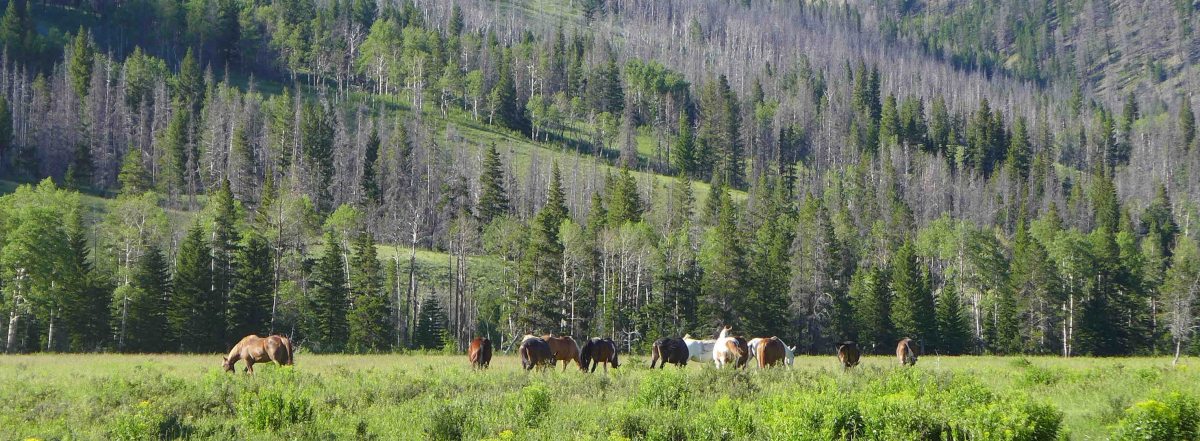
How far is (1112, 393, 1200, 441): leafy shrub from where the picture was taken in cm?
1160

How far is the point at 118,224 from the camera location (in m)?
65.9

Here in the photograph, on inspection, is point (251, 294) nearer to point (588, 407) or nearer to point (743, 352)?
point (743, 352)

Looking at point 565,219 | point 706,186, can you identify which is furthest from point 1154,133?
point 565,219

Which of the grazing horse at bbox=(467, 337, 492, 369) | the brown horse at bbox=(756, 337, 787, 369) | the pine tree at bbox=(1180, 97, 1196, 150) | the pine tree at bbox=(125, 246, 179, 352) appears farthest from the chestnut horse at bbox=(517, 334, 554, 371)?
the pine tree at bbox=(1180, 97, 1196, 150)

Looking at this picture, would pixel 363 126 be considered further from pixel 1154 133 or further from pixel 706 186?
pixel 1154 133

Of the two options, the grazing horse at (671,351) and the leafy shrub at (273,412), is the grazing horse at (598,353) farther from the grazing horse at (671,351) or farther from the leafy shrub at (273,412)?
the leafy shrub at (273,412)

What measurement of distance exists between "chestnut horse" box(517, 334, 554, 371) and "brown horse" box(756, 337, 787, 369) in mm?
7555

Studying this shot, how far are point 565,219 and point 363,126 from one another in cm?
5761

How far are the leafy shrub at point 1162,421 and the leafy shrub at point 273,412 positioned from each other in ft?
46.3

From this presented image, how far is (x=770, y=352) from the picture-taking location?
2839 cm

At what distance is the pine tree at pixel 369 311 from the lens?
2233 inches

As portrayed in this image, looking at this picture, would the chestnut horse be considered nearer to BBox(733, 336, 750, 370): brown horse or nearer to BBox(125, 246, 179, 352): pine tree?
BBox(733, 336, 750, 370): brown horse

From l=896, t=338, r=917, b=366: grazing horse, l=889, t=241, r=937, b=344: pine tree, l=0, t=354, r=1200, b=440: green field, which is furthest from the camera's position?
l=889, t=241, r=937, b=344: pine tree

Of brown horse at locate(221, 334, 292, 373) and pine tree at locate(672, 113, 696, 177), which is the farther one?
pine tree at locate(672, 113, 696, 177)
